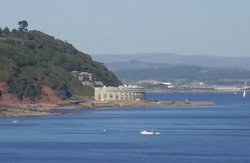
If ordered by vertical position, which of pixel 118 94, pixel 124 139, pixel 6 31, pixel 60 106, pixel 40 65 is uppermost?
pixel 6 31

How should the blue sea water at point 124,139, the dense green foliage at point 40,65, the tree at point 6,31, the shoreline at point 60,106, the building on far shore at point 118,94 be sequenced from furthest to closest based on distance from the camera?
the tree at point 6,31, the building on far shore at point 118,94, the dense green foliage at point 40,65, the shoreline at point 60,106, the blue sea water at point 124,139

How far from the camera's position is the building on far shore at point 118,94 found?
558 feet

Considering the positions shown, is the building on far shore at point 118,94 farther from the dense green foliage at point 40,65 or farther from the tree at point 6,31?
the tree at point 6,31

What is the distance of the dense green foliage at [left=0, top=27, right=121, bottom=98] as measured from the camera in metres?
159

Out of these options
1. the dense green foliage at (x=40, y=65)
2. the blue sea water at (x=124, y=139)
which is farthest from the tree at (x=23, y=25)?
the blue sea water at (x=124, y=139)

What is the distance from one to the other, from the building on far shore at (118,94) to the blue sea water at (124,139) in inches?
1480

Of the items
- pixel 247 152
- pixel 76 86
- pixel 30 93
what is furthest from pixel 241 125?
pixel 76 86

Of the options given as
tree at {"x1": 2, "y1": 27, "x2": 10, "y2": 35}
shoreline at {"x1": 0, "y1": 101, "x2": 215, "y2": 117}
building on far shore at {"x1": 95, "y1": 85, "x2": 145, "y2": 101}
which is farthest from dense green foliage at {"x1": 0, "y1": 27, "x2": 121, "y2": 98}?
shoreline at {"x1": 0, "y1": 101, "x2": 215, "y2": 117}

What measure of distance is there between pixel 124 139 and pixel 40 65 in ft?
264

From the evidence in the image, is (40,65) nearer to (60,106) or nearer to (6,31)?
(60,106)

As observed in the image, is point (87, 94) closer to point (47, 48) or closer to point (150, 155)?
point (47, 48)

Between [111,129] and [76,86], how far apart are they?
6940cm

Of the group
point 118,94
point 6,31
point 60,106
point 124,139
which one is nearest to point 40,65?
point 118,94

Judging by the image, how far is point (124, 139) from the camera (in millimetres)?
91812
